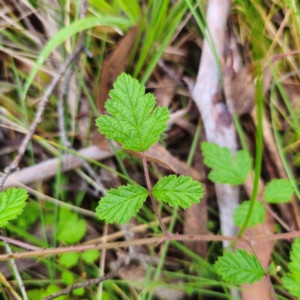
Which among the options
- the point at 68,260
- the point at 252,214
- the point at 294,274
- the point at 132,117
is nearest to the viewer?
the point at 132,117

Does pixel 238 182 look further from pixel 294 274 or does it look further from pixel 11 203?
pixel 11 203

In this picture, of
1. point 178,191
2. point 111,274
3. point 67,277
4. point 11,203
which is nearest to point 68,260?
point 67,277

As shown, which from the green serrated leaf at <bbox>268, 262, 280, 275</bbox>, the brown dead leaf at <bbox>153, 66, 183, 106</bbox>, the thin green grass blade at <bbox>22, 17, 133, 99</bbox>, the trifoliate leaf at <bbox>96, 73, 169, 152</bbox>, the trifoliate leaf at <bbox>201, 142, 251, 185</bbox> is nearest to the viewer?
the trifoliate leaf at <bbox>96, 73, 169, 152</bbox>

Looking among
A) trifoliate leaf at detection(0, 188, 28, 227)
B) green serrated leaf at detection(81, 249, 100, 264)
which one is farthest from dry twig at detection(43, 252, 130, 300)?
trifoliate leaf at detection(0, 188, 28, 227)

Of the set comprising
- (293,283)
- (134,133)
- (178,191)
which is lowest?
(293,283)

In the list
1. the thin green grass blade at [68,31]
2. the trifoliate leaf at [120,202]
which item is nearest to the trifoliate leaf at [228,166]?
the trifoliate leaf at [120,202]

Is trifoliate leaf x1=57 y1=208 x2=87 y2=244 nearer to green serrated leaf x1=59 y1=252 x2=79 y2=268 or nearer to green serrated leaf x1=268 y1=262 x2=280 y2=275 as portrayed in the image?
green serrated leaf x1=59 y1=252 x2=79 y2=268
